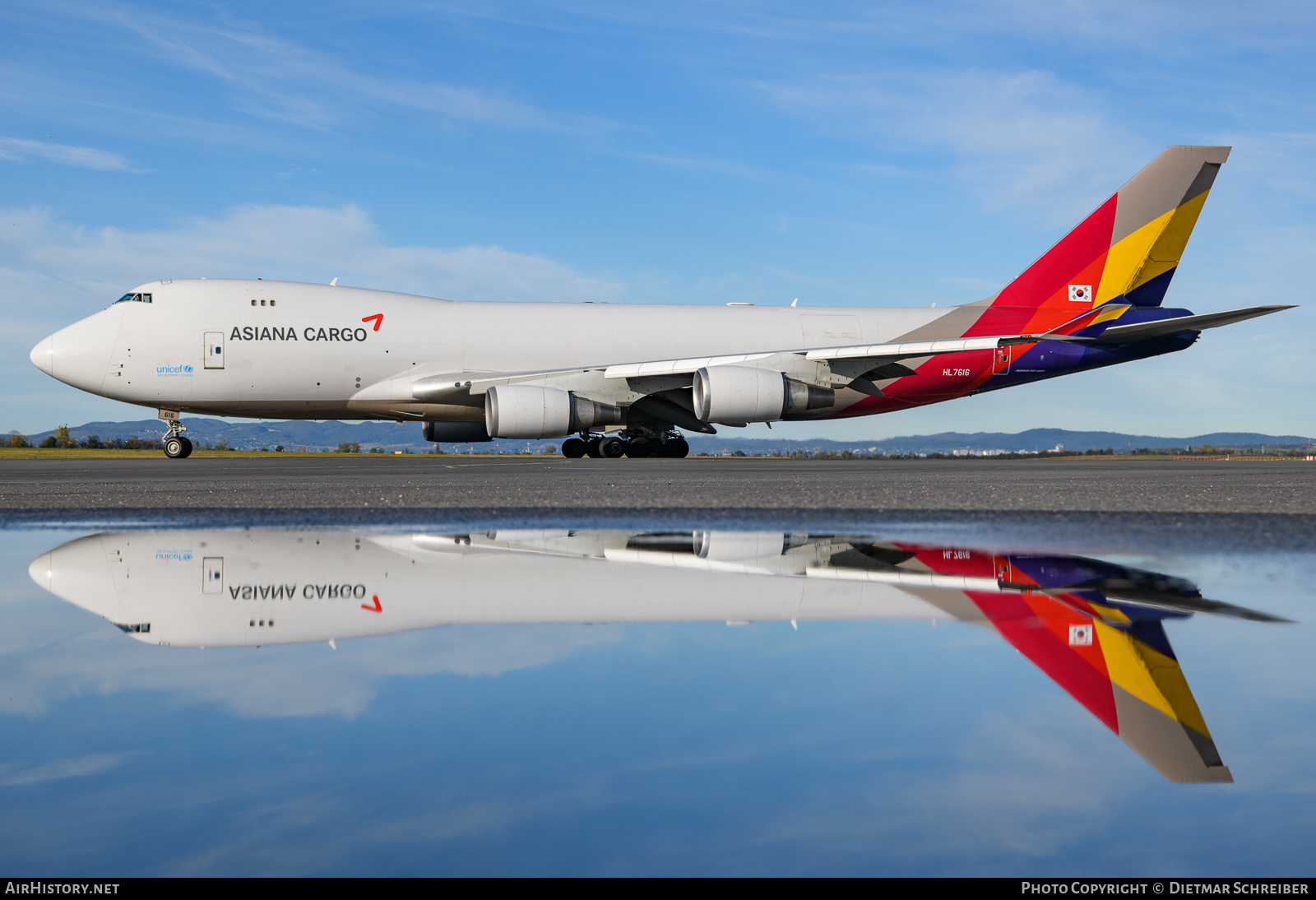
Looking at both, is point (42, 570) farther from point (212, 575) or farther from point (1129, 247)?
point (1129, 247)

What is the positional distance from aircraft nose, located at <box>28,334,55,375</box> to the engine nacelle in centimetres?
887

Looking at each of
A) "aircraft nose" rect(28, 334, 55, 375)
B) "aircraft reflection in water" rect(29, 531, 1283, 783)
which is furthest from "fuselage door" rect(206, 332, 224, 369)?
"aircraft reflection in water" rect(29, 531, 1283, 783)

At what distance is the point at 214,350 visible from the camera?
18.5 metres

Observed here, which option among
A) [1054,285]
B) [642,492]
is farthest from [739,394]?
[642,492]

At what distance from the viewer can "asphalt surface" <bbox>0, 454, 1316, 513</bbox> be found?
21.9 feet

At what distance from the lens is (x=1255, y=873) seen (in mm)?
1231

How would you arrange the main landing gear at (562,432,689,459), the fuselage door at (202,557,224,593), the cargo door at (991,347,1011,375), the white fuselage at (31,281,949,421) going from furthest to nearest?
1. the cargo door at (991,347,1011,375)
2. the main landing gear at (562,432,689,459)
3. the white fuselage at (31,281,949,421)
4. the fuselage door at (202,557,224,593)

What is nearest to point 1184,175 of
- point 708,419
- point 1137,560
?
point 708,419

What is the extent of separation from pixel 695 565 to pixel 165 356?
59.0 ft

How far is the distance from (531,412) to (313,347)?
196 inches

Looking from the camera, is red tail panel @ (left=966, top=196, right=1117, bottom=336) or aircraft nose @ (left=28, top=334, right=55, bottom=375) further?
red tail panel @ (left=966, top=196, right=1117, bottom=336)

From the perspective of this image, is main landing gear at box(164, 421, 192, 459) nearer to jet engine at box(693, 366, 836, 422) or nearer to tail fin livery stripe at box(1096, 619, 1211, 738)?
jet engine at box(693, 366, 836, 422)

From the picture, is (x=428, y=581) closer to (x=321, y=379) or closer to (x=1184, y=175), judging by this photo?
(x=321, y=379)

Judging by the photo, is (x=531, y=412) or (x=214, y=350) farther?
(x=214, y=350)
